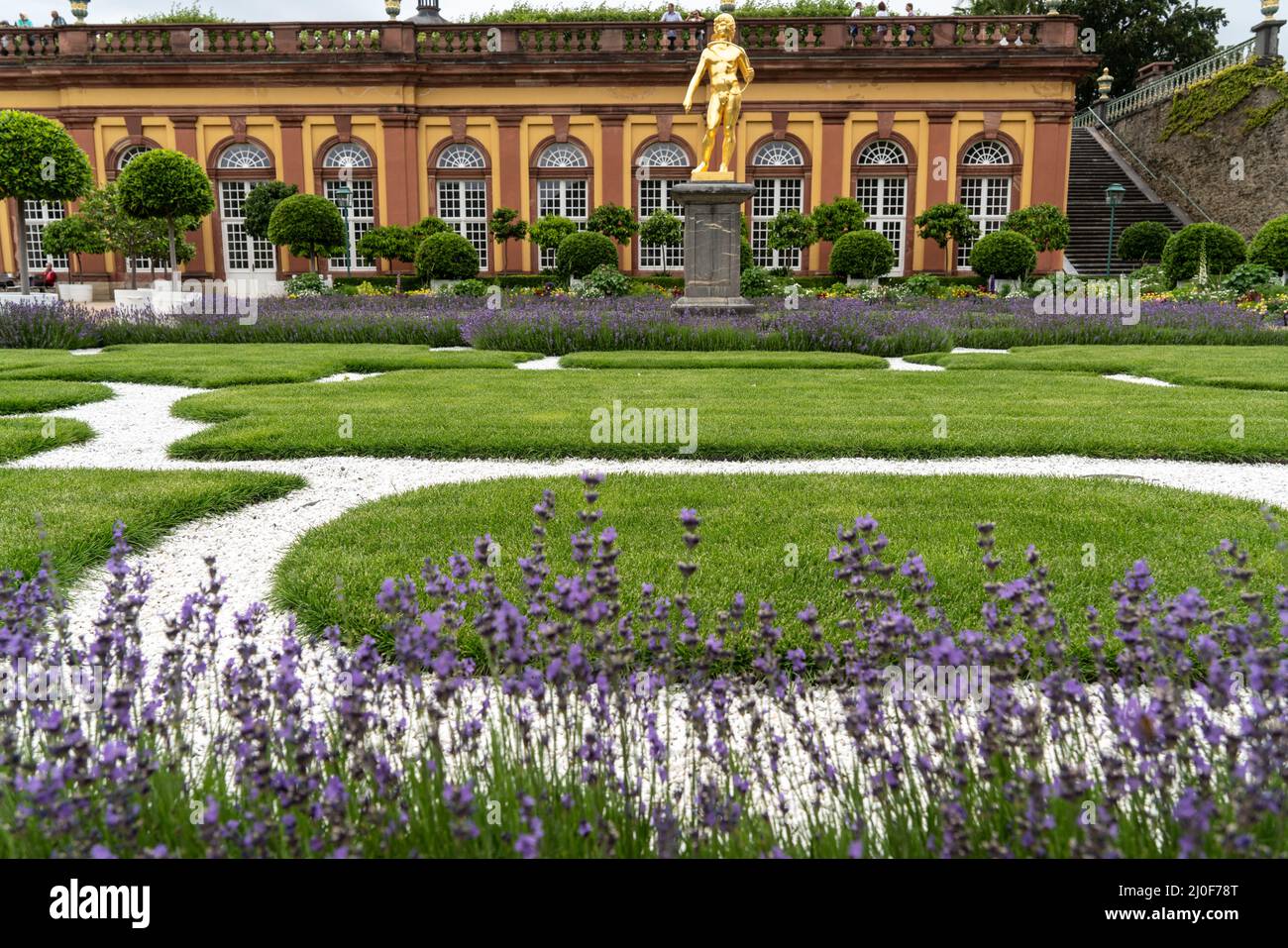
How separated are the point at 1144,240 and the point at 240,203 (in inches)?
1086

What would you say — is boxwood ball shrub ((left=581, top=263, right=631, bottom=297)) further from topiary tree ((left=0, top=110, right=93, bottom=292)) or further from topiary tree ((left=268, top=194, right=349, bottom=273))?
topiary tree ((left=0, top=110, right=93, bottom=292))

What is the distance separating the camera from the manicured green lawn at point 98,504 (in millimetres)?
4383

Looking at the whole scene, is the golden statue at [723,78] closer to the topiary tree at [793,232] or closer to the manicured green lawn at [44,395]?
the manicured green lawn at [44,395]

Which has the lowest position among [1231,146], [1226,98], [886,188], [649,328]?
[649,328]

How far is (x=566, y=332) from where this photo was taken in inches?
543

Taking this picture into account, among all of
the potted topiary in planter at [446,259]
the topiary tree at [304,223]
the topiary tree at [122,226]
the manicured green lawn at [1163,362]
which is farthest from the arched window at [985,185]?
the topiary tree at [122,226]

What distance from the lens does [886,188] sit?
1240 inches

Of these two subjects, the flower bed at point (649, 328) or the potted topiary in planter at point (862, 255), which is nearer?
the flower bed at point (649, 328)

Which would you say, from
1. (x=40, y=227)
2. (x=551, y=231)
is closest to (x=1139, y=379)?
(x=551, y=231)

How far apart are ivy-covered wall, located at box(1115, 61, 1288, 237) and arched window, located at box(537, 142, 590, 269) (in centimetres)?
1980

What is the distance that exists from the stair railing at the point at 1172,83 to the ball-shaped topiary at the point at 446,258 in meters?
24.4

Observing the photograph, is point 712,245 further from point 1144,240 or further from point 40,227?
point 40,227
